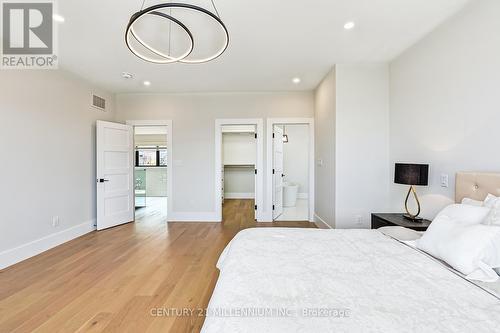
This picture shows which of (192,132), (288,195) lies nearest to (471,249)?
(192,132)

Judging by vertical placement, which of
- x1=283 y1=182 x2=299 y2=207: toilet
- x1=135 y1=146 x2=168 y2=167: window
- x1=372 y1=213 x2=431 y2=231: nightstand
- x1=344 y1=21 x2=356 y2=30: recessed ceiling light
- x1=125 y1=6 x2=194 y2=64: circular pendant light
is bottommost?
x1=283 y1=182 x2=299 y2=207: toilet

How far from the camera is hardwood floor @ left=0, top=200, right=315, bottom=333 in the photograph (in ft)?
5.31

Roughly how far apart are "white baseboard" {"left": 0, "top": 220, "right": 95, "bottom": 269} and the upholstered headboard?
478cm

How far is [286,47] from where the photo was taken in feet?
8.77

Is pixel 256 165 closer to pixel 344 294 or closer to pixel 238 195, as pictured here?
pixel 238 195

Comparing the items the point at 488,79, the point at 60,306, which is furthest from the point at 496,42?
the point at 60,306

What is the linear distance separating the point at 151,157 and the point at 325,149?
21.4 ft

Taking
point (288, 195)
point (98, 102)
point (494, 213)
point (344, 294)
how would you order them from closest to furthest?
point (344, 294)
point (494, 213)
point (98, 102)
point (288, 195)

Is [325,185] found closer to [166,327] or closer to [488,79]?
Answer: [488,79]

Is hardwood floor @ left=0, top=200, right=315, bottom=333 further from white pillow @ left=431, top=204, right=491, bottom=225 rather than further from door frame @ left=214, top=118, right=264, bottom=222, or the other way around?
white pillow @ left=431, top=204, right=491, bottom=225

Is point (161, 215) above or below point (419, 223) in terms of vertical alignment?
below

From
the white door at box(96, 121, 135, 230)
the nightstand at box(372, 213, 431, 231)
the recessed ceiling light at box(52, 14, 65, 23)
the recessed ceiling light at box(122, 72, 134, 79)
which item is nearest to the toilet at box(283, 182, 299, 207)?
the nightstand at box(372, 213, 431, 231)

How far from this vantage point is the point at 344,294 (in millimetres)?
931

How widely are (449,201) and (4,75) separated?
5076 millimetres
